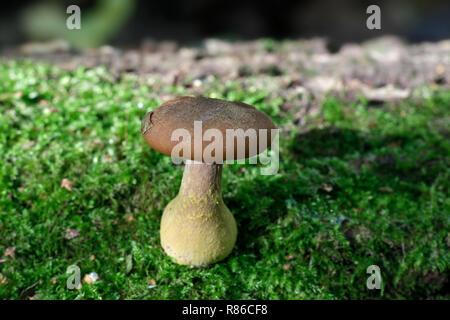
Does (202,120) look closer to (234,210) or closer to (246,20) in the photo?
(234,210)

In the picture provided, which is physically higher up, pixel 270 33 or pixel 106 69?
pixel 270 33

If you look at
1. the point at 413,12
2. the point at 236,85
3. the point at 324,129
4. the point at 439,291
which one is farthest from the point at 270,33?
the point at 439,291

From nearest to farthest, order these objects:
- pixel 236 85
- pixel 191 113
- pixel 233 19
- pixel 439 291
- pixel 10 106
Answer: pixel 191 113 → pixel 439 291 → pixel 10 106 → pixel 236 85 → pixel 233 19

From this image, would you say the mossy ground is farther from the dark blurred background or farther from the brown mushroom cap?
the dark blurred background

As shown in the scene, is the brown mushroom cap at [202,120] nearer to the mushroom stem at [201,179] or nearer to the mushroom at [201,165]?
the mushroom at [201,165]

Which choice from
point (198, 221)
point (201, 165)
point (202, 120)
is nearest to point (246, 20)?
point (201, 165)

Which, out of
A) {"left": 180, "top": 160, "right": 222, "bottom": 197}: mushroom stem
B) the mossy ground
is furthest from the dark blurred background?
{"left": 180, "top": 160, "right": 222, "bottom": 197}: mushroom stem

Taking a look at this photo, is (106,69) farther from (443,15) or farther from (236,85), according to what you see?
(443,15)
